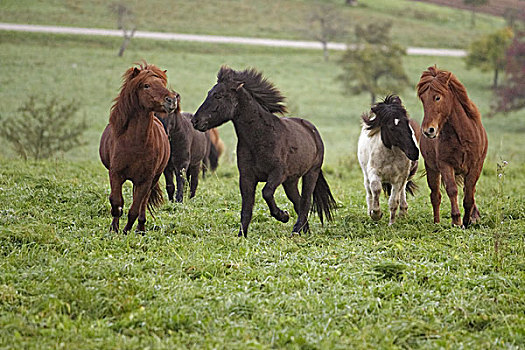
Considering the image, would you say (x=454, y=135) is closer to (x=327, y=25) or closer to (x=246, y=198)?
(x=246, y=198)

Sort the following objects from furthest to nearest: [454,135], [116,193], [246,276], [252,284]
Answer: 1. [454,135]
2. [116,193]
3. [246,276]
4. [252,284]

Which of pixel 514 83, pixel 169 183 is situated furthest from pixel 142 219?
pixel 514 83

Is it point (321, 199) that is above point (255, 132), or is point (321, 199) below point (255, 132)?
below

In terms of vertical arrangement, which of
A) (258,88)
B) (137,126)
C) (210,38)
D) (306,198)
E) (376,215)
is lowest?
(376,215)

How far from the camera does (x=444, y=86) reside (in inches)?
333

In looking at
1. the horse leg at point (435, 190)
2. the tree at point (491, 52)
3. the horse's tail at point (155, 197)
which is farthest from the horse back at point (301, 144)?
the tree at point (491, 52)

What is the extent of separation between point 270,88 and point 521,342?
4.73m

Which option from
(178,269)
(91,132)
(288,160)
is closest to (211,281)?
(178,269)

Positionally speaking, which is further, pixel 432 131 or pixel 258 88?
pixel 258 88

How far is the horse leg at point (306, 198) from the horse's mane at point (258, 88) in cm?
107

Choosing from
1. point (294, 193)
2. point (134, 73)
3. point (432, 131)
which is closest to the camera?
point (134, 73)

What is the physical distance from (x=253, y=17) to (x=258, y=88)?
48.1 m

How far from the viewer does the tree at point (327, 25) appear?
48062mm

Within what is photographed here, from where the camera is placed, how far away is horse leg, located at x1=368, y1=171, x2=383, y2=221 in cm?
918
